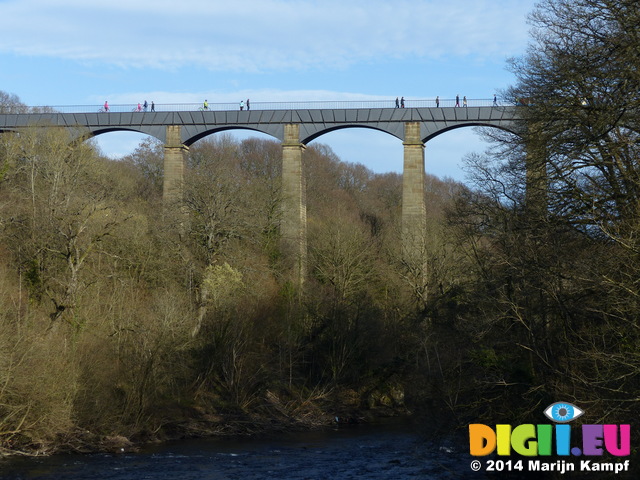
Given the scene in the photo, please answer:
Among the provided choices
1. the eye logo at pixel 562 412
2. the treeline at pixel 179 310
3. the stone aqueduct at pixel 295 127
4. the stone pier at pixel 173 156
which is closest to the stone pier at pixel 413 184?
the stone aqueduct at pixel 295 127

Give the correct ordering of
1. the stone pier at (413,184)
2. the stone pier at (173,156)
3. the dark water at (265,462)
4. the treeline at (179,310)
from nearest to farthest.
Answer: the dark water at (265,462), the treeline at (179,310), the stone pier at (413,184), the stone pier at (173,156)

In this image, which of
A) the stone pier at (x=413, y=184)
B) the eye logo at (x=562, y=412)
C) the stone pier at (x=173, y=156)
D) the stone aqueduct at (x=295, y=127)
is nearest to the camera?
the eye logo at (x=562, y=412)

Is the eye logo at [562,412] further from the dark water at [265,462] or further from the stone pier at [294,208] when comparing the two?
the stone pier at [294,208]

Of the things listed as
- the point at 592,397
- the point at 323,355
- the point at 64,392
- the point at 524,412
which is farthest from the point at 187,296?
the point at 592,397

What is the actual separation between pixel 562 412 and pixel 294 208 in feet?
85.4

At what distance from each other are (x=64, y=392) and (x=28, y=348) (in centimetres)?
145

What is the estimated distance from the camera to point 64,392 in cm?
2052

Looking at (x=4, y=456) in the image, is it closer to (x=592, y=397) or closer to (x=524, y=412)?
(x=524, y=412)

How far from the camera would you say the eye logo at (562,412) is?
13.5m

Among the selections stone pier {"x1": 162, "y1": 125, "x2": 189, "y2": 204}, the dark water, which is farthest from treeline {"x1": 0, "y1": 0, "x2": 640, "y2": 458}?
stone pier {"x1": 162, "y1": 125, "x2": 189, "y2": 204}

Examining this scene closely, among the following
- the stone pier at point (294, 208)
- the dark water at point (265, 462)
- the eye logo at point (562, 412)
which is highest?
the stone pier at point (294, 208)

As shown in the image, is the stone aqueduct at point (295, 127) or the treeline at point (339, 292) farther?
the stone aqueduct at point (295, 127)

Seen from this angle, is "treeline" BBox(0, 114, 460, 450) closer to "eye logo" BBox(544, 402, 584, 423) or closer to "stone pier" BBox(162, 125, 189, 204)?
"stone pier" BBox(162, 125, 189, 204)

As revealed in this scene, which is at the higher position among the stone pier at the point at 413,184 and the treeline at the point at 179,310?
the stone pier at the point at 413,184
